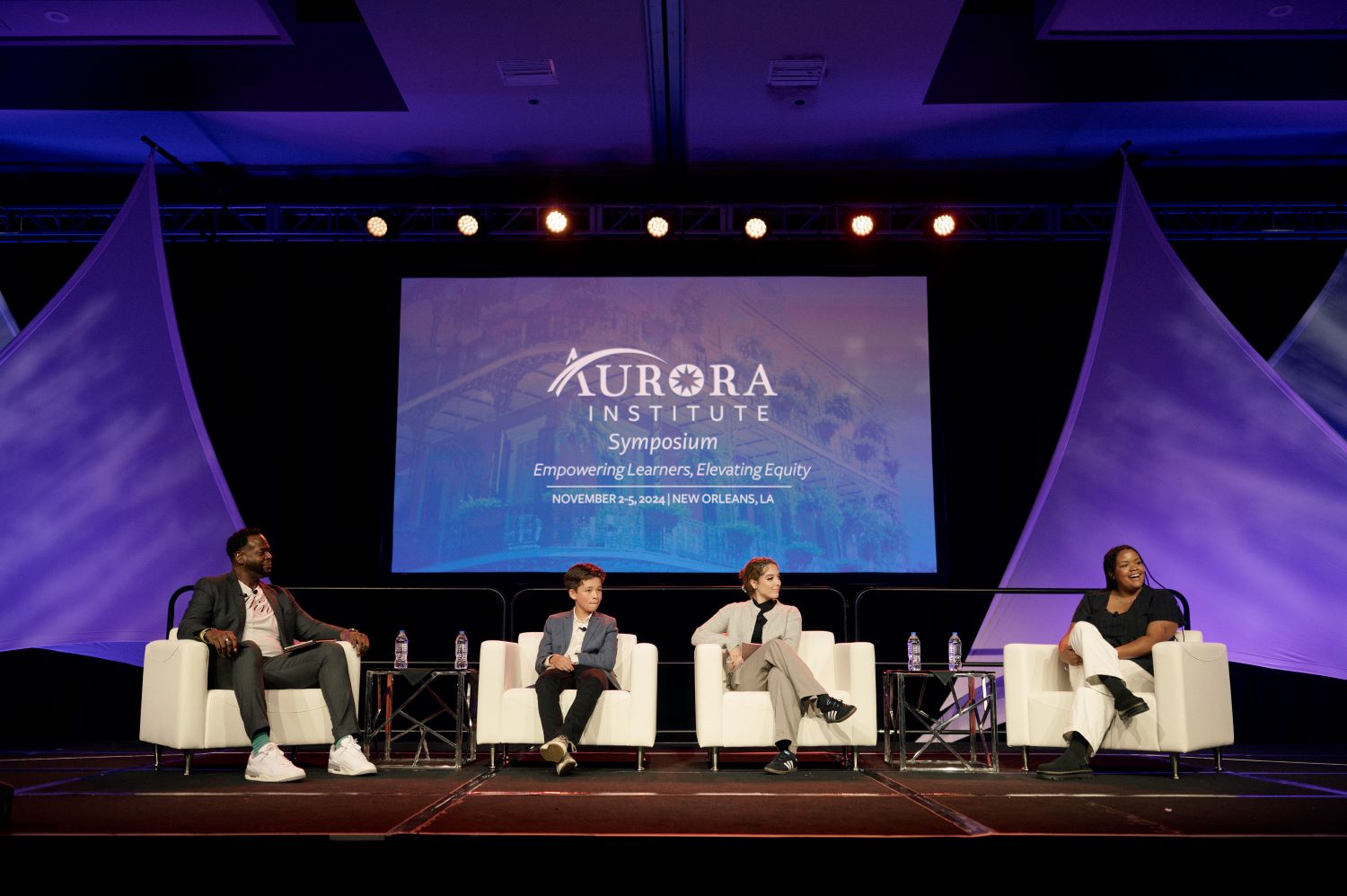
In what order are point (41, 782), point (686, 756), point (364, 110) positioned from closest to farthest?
1. point (41, 782)
2. point (686, 756)
3. point (364, 110)

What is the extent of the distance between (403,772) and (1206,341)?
4.43 m

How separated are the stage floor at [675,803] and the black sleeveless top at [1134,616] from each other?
0.53 metres

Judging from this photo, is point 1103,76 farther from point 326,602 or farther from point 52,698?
point 52,698

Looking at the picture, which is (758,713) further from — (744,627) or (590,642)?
(590,642)

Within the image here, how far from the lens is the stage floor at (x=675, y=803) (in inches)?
110

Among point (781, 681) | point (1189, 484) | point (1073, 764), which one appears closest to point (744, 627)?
point (781, 681)

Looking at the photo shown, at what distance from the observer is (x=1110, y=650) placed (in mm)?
4230

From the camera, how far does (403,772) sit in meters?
4.37

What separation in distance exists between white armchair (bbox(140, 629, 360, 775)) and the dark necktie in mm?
1707

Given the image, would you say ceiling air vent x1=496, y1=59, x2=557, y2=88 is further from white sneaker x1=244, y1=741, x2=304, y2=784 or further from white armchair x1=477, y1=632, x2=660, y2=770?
white sneaker x1=244, y1=741, x2=304, y2=784

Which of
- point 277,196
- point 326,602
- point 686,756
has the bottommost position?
point 686,756

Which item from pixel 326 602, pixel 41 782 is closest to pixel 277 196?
pixel 326 602

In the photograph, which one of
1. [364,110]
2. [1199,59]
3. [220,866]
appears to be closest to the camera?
[220,866]

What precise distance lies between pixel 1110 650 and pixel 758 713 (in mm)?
1396
